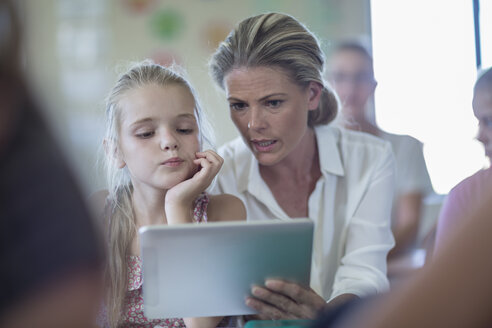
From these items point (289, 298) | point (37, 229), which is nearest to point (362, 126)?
point (289, 298)

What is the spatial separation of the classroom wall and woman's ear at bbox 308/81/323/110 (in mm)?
1305

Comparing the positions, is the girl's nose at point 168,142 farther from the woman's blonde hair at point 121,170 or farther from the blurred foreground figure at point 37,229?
the blurred foreground figure at point 37,229

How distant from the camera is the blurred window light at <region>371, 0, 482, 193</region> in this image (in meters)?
3.39

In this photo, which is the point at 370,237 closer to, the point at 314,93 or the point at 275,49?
the point at 314,93

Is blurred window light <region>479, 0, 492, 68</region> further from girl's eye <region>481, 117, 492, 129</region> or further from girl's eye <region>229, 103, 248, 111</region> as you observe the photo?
girl's eye <region>229, 103, 248, 111</region>

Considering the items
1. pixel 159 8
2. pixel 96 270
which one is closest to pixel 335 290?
pixel 96 270

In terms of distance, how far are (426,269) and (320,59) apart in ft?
4.59

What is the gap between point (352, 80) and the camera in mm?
2596

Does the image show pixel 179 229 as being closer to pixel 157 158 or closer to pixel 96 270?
pixel 157 158

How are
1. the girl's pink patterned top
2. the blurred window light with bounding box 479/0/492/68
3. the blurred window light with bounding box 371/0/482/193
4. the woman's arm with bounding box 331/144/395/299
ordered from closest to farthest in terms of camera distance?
the girl's pink patterned top → the woman's arm with bounding box 331/144/395/299 → the blurred window light with bounding box 479/0/492/68 → the blurred window light with bounding box 371/0/482/193

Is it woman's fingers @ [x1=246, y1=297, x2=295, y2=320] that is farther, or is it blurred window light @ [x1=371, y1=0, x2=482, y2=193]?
blurred window light @ [x1=371, y1=0, x2=482, y2=193]

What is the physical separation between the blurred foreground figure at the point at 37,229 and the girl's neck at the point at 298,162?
1.39 m

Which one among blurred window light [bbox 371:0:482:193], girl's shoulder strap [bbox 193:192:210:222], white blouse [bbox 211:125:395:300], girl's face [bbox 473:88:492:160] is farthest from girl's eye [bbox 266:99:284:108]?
blurred window light [bbox 371:0:482:193]

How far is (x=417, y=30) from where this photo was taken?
3447 millimetres
